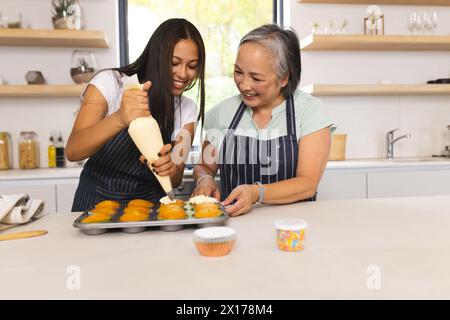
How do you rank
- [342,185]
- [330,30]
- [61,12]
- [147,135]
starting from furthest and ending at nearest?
[330,30] < [61,12] < [342,185] < [147,135]

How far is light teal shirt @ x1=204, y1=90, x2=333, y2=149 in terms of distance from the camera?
1.58 metres

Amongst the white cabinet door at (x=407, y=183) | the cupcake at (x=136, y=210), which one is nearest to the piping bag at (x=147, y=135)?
the cupcake at (x=136, y=210)

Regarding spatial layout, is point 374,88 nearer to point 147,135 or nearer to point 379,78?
point 379,78

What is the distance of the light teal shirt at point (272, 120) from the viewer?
5.18 ft

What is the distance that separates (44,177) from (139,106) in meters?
1.47

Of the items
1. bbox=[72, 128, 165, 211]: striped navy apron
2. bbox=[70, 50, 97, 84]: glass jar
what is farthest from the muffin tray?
bbox=[70, 50, 97, 84]: glass jar

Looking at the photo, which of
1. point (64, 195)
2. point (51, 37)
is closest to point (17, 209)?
point (64, 195)

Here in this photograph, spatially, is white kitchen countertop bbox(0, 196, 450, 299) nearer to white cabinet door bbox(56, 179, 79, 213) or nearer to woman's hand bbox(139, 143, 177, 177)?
woman's hand bbox(139, 143, 177, 177)

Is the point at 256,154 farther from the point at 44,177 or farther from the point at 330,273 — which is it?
the point at 44,177

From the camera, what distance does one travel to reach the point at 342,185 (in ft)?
8.50

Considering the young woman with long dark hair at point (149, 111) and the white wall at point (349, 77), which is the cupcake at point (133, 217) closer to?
the young woman with long dark hair at point (149, 111)

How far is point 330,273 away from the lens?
0.72 m

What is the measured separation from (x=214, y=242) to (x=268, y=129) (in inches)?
36.7
